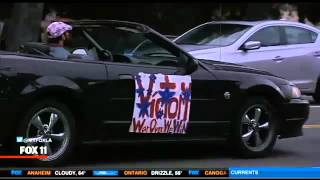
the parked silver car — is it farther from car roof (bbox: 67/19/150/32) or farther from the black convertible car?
car roof (bbox: 67/19/150/32)

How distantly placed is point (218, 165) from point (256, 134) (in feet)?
2.49

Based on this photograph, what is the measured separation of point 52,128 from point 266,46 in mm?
6828

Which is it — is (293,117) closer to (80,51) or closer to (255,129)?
(255,129)

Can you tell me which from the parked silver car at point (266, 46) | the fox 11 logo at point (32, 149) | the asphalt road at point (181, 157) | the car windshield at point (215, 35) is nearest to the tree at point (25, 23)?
the parked silver car at point (266, 46)

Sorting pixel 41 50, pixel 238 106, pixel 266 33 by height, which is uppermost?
pixel 266 33

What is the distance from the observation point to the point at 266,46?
12.7 metres

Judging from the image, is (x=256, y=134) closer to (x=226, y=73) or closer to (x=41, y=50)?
(x=226, y=73)

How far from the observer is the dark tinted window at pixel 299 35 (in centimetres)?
1325

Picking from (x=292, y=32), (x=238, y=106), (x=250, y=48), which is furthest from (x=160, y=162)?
(x=292, y=32)

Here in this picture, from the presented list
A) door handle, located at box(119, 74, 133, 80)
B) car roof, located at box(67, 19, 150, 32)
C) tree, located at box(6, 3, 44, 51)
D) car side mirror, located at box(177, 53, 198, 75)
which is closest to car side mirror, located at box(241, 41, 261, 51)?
car side mirror, located at box(177, 53, 198, 75)

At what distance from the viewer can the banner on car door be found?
7.08 m

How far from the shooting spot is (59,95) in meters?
6.74

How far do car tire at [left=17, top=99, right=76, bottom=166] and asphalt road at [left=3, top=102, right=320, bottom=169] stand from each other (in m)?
0.18

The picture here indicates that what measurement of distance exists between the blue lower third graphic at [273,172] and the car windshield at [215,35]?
16.8ft
